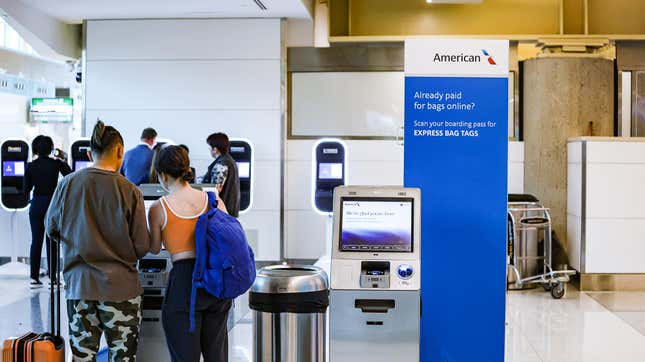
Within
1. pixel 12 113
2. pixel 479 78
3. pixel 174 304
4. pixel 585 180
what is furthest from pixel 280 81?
pixel 12 113

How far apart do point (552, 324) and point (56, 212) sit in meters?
4.65

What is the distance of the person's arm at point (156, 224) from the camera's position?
3752 mm

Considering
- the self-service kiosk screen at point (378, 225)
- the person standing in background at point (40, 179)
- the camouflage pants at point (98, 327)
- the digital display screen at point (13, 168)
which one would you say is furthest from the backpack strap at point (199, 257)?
the digital display screen at point (13, 168)

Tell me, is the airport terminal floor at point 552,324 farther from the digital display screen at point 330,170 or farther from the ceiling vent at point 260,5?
the ceiling vent at point 260,5

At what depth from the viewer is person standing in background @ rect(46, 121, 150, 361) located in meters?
3.69

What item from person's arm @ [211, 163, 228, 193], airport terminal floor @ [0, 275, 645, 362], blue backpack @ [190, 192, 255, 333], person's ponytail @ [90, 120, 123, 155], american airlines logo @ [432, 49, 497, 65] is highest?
american airlines logo @ [432, 49, 497, 65]

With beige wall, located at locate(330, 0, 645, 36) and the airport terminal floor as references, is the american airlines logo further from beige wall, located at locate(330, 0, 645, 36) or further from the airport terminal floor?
beige wall, located at locate(330, 0, 645, 36)

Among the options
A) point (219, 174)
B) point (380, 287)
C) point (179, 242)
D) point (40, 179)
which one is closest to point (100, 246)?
point (179, 242)

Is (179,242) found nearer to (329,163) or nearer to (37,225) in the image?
(37,225)

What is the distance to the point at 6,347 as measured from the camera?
3.81 m

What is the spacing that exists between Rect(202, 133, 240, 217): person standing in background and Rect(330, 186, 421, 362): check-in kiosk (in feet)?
12.6

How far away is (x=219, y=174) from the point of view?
787 cm

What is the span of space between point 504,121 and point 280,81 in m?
5.59

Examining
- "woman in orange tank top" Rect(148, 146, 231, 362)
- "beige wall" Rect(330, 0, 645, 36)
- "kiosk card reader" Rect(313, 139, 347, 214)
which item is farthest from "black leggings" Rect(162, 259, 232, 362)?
"beige wall" Rect(330, 0, 645, 36)
